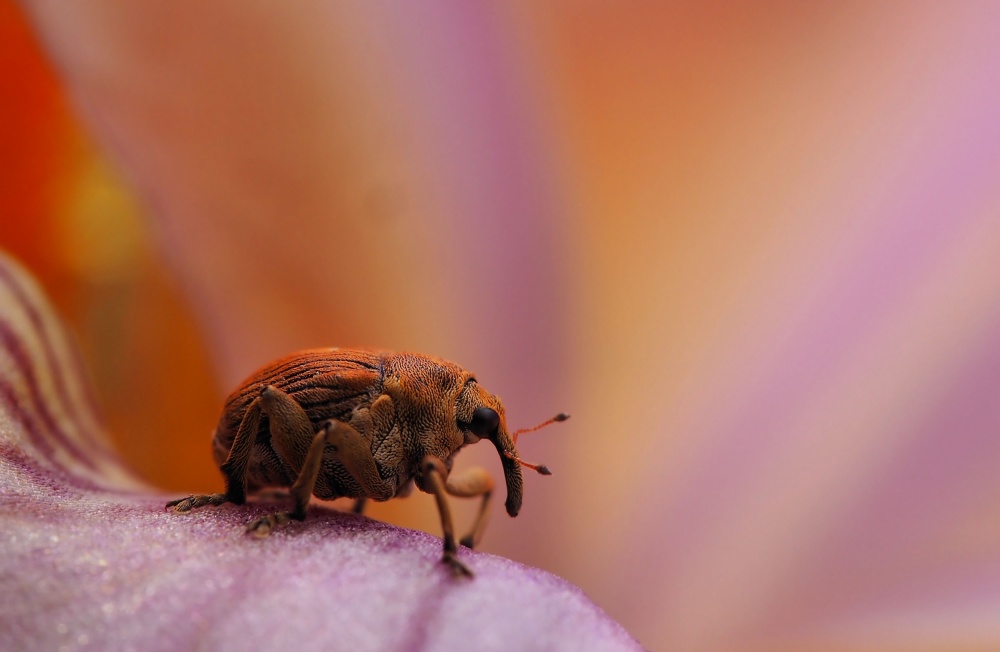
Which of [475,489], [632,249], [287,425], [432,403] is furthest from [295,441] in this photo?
[632,249]

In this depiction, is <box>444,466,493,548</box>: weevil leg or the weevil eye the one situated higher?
the weevil eye

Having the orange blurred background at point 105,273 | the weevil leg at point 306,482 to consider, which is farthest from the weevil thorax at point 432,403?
the orange blurred background at point 105,273

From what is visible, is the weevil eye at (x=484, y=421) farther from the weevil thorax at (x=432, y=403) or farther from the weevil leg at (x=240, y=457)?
the weevil leg at (x=240, y=457)

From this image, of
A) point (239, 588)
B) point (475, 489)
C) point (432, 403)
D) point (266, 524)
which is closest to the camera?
point (239, 588)

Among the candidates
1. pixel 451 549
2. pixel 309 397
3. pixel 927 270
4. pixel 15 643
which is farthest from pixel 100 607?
pixel 927 270

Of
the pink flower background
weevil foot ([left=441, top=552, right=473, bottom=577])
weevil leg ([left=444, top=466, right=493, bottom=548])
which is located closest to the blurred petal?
weevil foot ([left=441, top=552, right=473, bottom=577])

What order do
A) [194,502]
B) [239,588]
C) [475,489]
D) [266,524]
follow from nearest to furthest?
[239,588], [266,524], [194,502], [475,489]

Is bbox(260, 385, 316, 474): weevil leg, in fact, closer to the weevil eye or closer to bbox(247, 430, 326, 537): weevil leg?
bbox(247, 430, 326, 537): weevil leg

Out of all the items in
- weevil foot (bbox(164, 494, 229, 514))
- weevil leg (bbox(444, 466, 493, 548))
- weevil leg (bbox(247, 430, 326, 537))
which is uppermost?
weevil leg (bbox(247, 430, 326, 537))

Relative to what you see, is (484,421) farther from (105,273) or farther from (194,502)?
(105,273)
